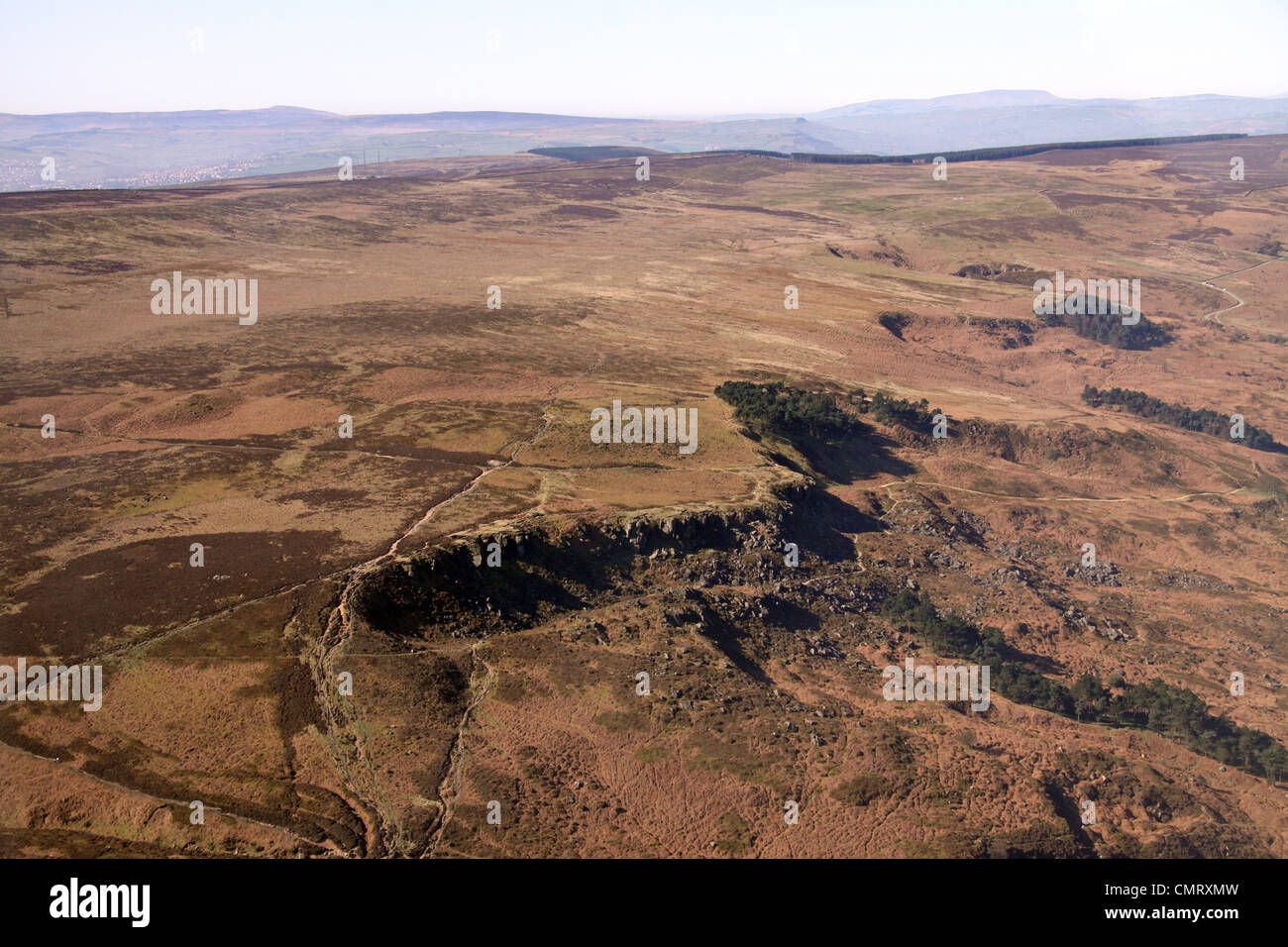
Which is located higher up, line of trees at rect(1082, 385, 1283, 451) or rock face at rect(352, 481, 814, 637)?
line of trees at rect(1082, 385, 1283, 451)

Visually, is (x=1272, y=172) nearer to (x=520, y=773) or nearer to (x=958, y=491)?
(x=958, y=491)

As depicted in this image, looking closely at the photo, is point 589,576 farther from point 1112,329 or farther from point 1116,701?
point 1112,329

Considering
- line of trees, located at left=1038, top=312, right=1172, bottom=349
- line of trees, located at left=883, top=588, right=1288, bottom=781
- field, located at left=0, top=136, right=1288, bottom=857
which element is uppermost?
line of trees, located at left=1038, top=312, right=1172, bottom=349

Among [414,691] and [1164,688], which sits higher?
[414,691]

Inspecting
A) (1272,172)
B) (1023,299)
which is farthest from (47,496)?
(1272,172)

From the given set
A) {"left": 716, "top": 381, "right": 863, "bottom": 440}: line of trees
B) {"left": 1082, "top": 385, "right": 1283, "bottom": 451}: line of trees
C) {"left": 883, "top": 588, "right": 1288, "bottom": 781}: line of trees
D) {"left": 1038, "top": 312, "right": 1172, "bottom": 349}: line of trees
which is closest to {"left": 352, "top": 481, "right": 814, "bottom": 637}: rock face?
{"left": 883, "top": 588, "right": 1288, "bottom": 781}: line of trees

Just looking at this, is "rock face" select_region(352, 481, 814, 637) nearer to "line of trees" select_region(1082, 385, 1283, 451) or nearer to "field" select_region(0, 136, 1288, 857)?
"field" select_region(0, 136, 1288, 857)
